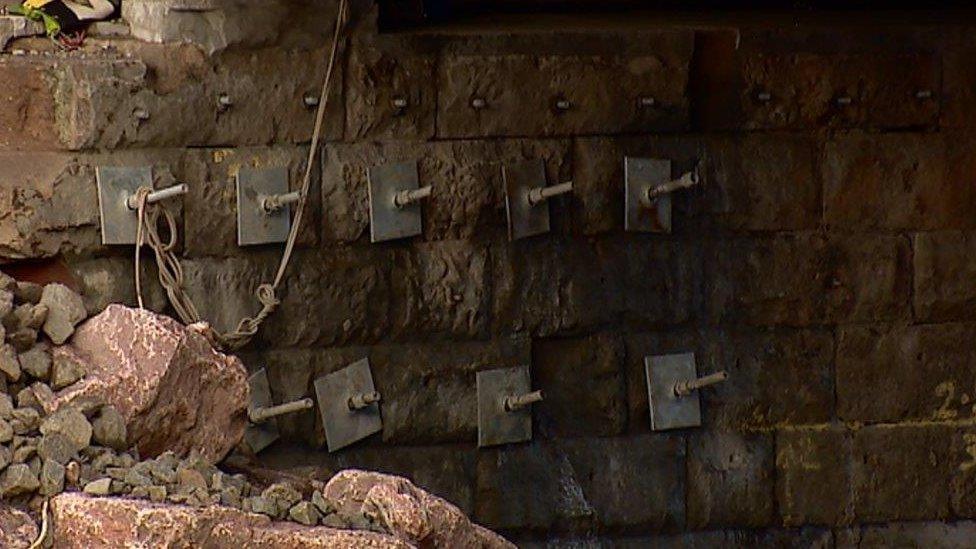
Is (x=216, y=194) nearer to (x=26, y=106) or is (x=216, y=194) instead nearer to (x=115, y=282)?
(x=115, y=282)

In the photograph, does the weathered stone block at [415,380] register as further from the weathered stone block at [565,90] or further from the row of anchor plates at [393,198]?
the weathered stone block at [565,90]

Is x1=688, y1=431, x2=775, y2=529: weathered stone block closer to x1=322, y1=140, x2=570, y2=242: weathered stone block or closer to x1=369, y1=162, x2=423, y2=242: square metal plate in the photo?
x1=322, y1=140, x2=570, y2=242: weathered stone block

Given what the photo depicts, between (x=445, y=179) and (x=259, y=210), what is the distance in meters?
0.83

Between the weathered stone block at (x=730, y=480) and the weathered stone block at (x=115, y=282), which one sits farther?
the weathered stone block at (x=730, y=480)

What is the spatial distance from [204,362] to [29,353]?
0.53m

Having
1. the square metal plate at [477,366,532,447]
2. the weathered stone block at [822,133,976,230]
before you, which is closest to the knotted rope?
the square metal plate at [477,366,532,447]

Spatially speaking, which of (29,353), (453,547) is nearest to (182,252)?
(29,353)

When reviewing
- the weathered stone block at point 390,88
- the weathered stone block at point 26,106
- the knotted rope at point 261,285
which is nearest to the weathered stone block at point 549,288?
the weathered stone block at point 390,88

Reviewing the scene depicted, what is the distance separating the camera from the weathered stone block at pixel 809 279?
10.2m

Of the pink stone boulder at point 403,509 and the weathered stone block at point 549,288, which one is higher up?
the weathered stone block at point 549,288

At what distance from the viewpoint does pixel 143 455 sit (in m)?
7.04

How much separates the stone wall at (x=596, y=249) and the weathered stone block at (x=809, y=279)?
12mm

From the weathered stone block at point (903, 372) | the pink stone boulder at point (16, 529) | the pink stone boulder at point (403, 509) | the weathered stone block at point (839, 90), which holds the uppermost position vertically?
the weathered stone block at point (839, 90)

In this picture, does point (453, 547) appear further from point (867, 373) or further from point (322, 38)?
point (867, 373)
